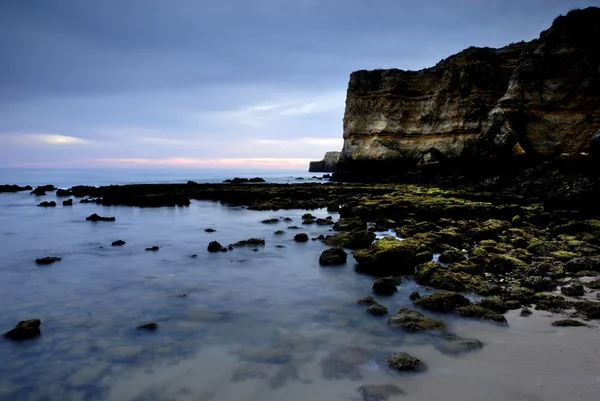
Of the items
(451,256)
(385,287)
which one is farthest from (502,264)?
(385,287)

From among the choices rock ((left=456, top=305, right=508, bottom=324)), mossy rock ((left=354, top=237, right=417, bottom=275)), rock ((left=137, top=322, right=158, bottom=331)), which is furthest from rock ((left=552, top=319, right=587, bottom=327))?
rock ((left=137, top=322, right=158, bottom=331))

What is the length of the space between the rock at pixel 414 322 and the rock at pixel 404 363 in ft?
3.42

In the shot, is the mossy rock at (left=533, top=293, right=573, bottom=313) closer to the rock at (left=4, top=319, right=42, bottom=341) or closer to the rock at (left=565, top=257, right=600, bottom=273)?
the rock at (left=565, top=257, right=600, bottom=273)

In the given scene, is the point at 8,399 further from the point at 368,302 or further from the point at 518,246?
the point at 518,246

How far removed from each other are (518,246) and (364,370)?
27.5 feet

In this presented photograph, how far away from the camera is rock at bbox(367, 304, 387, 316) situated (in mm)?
6902

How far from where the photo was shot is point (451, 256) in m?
10.0

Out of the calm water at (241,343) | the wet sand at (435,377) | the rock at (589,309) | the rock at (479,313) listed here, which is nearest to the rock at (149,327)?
the calm water at (241,343)

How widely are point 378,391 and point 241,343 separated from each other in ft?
8.10

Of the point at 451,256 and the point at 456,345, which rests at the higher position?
the point at 451,256

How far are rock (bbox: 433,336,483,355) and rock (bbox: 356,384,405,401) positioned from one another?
1.23 meters

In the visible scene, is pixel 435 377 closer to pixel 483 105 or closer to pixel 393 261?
pixel 393 261

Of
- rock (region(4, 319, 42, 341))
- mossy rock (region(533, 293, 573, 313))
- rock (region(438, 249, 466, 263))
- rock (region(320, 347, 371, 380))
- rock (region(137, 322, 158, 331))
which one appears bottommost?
rock (region(320, 347, 371, 380))

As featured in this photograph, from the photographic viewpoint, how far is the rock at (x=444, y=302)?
6722 mm
